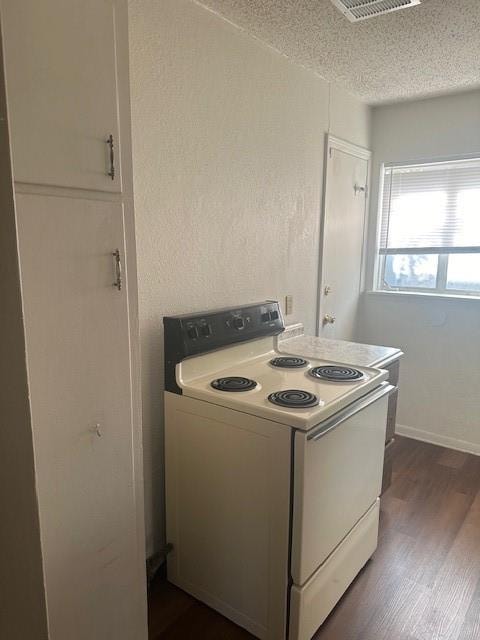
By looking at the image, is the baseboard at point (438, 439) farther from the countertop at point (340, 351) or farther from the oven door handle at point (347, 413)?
the oven door handle at point (347, 413)

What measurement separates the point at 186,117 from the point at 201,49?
31cm

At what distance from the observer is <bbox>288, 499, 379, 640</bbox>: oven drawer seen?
154 centimetres

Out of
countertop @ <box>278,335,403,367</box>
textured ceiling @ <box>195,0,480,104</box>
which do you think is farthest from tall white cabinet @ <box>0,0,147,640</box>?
countertop @ <box>278,335,403,367</box>

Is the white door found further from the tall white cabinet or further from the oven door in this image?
the tall white cabinet

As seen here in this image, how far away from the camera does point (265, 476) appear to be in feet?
5.02

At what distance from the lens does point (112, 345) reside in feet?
3.94

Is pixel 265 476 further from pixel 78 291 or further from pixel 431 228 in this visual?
pixel 431 228

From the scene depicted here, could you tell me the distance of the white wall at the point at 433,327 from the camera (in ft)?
9.95

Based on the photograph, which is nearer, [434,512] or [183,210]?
[183,210]

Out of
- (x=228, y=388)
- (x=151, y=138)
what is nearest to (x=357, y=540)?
(x=228, y=388)

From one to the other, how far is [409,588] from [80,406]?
66.6 inches

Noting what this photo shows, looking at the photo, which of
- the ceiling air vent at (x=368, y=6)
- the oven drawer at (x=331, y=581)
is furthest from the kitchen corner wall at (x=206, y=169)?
the oven drawer at (x=331, y=581)

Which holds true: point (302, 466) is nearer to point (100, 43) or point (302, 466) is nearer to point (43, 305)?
point (43, 305)

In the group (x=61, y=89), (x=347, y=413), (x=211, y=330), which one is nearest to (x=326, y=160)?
(x=211, y=330)
